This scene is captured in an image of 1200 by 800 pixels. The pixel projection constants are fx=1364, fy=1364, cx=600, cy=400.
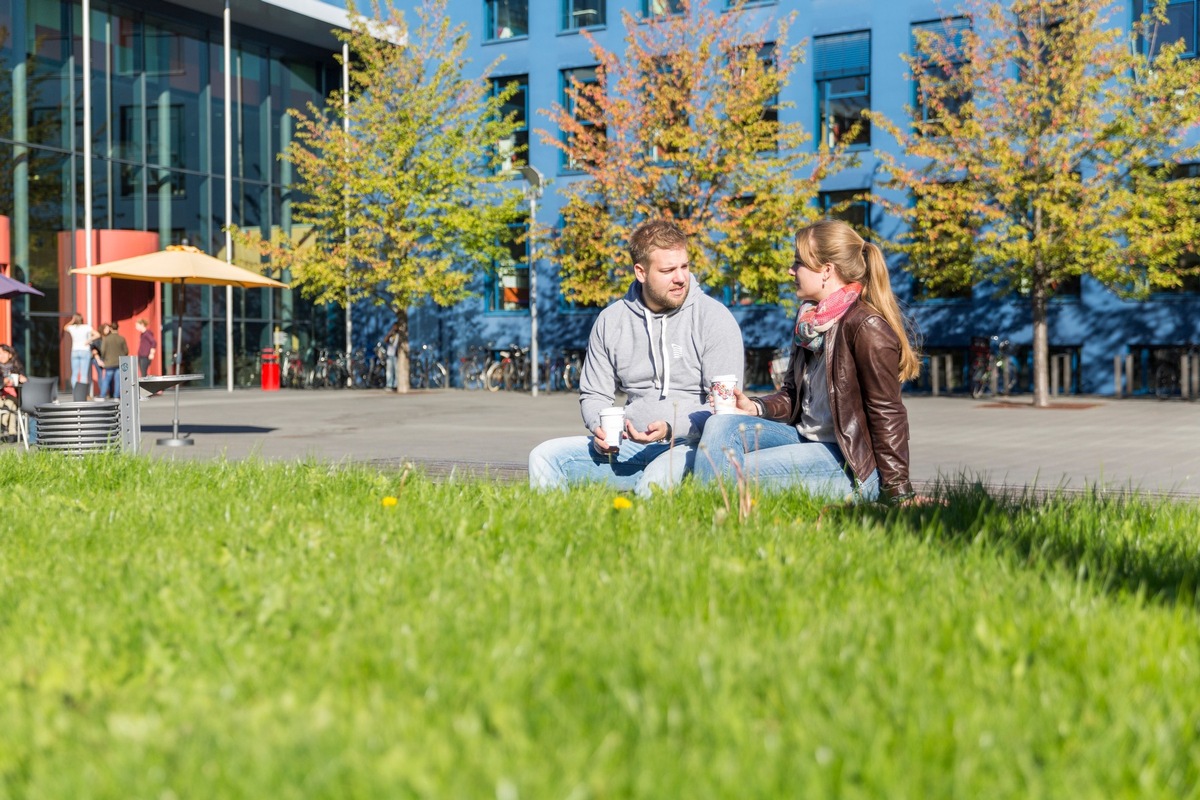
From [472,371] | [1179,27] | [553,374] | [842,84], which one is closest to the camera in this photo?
[1179,27]

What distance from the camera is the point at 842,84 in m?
31.7

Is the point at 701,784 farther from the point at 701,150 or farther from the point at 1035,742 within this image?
the point at 701,150

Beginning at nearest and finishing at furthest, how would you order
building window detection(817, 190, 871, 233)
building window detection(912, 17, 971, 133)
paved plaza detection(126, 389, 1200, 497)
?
paved plaza detection(126, 389, 1200, 497) → building window detection(912, 17, 971, 133) → building window detection(817, 190, 871, 233)

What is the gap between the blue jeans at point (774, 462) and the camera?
18.8 feet

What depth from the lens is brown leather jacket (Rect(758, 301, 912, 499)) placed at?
5.59 meters

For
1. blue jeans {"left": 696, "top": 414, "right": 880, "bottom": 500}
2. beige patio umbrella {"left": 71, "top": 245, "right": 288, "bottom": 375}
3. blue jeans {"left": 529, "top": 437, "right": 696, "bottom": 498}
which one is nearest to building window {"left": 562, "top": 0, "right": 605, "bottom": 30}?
beige patio umbrella {"left": 71, "top": 245, "right": 288, "bottom": 375}

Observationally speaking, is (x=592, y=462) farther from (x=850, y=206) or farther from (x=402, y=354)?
(x=850, y=206)

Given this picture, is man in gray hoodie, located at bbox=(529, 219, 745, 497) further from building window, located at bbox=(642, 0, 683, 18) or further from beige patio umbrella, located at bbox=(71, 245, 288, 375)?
building window, located at bbox=(642, 0, 683, 18)

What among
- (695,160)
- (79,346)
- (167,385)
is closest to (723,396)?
(167,385)

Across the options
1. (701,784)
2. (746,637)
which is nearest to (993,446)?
(746,637)

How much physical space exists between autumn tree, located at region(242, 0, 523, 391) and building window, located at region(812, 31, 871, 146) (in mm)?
7297

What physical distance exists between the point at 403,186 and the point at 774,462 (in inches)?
1030

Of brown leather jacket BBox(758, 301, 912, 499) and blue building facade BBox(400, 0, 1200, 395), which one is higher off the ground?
blue building facade BBox(400, 0, 1200, 395)

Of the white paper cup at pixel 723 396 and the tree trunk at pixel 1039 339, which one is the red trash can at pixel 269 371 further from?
the white paper cup at pixel 723 396
